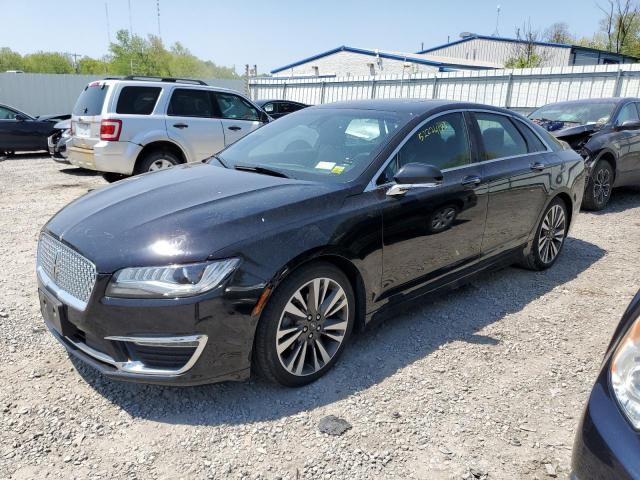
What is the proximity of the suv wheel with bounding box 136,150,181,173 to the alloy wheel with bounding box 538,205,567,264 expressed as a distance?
556 cm

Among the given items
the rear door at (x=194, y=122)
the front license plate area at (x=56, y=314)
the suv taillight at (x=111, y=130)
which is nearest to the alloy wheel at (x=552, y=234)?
the front license plate area at (x=56, y=314)

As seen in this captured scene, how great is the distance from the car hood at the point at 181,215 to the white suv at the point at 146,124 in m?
4.75

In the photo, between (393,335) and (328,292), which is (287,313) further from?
(393,335)

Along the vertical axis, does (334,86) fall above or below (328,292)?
above

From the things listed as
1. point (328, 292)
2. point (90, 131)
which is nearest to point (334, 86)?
point (90, 131)

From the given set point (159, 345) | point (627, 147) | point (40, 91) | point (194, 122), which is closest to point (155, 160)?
point (194, 122)

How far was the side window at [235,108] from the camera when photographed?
9016 mm

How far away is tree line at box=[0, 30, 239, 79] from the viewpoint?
167 feet

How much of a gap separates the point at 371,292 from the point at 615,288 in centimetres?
277

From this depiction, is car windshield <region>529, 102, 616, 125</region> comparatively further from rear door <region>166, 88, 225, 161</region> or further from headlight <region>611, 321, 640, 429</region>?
headlight <region>611, 321, 640, 429</region>

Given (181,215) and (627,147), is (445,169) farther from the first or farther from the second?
(627,147)

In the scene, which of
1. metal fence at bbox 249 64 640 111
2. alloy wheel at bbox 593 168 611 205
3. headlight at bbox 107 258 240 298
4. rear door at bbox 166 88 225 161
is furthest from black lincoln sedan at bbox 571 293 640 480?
metal fence at bbox 249 64 640 111

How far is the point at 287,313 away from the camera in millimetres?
2729

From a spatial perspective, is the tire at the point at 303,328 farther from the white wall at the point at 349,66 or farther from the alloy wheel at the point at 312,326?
the white wall at the point at 349,66
